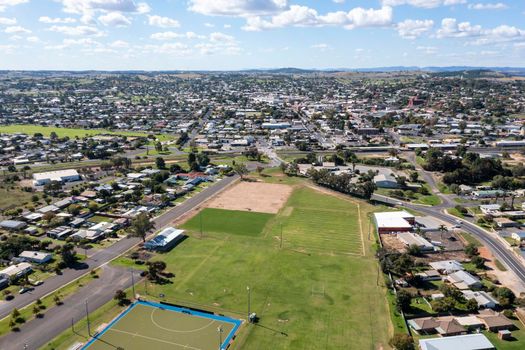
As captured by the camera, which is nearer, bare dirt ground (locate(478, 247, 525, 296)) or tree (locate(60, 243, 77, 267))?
bare dirt ground (locate(478, 247, 525, 296))

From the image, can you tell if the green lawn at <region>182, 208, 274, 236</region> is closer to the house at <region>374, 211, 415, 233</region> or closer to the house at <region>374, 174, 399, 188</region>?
the house at <region>374, 211, 415, 233</region>

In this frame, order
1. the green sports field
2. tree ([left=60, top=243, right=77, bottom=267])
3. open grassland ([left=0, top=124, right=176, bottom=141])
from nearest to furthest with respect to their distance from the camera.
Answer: the green sports field → tree ([left=60, top=243, right=77, bottom=267]) → open grassland ([left=0, top=124, right=176, bottom=141])

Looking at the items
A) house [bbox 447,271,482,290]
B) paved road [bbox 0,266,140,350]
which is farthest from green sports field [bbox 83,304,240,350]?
house [bbox 447,271,482,290]

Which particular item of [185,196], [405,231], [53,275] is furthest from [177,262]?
[405,231]

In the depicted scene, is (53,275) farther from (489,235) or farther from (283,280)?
(489,235)

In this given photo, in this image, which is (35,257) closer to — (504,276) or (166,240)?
(166,240)

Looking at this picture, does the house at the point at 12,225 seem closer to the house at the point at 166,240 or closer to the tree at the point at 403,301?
the house at the point at 166,240
